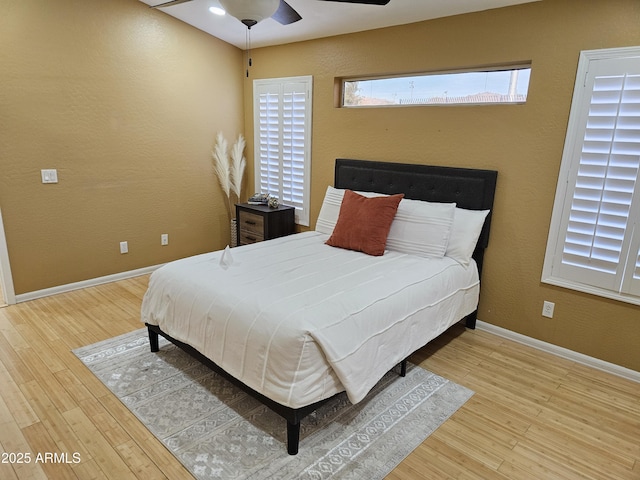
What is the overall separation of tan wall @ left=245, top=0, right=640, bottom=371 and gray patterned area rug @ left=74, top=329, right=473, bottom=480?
1.08 m

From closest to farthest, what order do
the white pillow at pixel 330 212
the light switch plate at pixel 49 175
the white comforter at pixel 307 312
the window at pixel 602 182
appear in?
the white comforter at pixel 307 312
the window at pixel 602 182
the light switch plate at pixel 49 175
the white pillow at pixel 330 212

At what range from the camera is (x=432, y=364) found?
2900mm

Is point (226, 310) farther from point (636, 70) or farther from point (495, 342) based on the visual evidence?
point (636, 70)

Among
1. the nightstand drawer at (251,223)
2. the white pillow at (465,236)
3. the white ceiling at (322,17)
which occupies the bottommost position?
the nightstand drawer at (251,223)

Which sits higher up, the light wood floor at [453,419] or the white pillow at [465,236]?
the white pillow at [465,236]

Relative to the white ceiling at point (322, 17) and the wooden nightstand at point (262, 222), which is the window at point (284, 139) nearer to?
the wooden nightstand at point (262, 222)

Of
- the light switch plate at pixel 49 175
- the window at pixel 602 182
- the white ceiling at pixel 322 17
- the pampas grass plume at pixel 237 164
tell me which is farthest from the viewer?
the pampas grass plume at pixel 237 164

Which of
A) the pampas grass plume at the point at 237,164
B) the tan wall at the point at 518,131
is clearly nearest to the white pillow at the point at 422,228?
the tan wall at the point at 518,131

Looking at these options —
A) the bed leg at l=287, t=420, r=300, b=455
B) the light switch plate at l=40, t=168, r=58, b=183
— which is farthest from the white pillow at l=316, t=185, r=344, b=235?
the light switch plate at l=40, t=168, r=58, b=183

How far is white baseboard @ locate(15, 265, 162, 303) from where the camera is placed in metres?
3.70

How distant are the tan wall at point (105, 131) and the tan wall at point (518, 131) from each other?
1919 millimetres

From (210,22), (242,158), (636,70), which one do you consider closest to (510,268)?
(636,70)

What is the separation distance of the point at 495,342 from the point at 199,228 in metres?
3.50

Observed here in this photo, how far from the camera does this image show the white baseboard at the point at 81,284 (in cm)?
370
